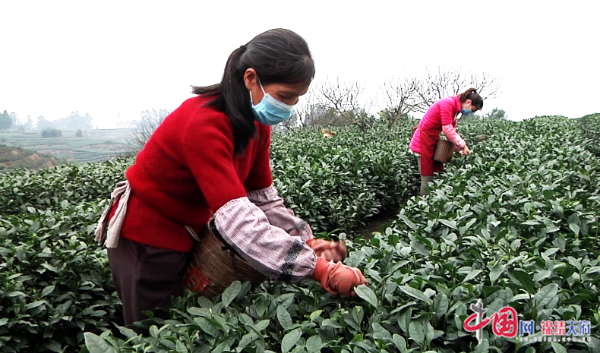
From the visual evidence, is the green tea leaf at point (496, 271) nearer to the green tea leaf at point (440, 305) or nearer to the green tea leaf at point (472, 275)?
the green tea leaf at point (472, 275)

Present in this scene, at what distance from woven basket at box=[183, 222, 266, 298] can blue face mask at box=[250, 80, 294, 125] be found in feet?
1.26

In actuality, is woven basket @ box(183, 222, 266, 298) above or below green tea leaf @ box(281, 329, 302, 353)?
above

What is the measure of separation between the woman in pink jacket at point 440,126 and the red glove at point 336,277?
3.69 meters

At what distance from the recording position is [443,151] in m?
4.80

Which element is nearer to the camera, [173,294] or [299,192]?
[173,294]

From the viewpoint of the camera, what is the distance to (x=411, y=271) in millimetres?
1586

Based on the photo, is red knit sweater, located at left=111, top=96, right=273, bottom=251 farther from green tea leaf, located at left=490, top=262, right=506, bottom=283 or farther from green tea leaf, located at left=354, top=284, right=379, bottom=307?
green tea leaf, located at left=490, top=262, right=506, bottom=283

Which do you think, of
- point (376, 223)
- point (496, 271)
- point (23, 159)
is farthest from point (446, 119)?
point (23, 159)

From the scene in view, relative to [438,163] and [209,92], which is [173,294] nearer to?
[209,92]

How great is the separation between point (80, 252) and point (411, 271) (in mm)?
1697

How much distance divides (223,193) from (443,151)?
3958 mm

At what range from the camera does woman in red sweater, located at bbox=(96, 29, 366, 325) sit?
49.9 inches

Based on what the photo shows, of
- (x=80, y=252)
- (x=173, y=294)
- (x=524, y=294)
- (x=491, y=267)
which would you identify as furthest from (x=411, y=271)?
(x=80, y=252)

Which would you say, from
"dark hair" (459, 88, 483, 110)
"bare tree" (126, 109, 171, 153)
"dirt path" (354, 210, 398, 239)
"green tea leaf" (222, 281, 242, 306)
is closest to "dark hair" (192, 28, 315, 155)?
"green tea leaf" (222, 281, 242, 306)
